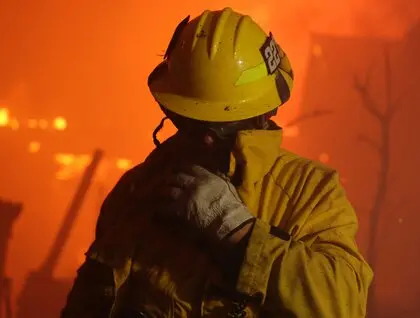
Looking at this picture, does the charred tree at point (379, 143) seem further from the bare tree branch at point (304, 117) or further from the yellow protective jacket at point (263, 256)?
the yellow protective jacket at point (263, 256)

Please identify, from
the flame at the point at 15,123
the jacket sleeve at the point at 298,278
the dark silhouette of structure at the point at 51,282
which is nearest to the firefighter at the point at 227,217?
the jacket sleeve at the point at 298,278

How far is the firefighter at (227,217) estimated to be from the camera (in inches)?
37.2

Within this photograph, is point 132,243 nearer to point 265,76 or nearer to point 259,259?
point 259,259

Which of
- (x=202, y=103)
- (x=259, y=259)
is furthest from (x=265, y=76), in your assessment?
(x=259, y=259)

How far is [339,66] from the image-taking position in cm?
250

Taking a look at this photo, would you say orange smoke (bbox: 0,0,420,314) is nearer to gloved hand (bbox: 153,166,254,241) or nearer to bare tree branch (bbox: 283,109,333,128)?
bare tree branch (bbox: 283,109,333,128)

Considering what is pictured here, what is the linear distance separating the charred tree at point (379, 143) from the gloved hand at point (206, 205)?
1631mm

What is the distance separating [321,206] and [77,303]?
569mm

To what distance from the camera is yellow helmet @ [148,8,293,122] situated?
111cm

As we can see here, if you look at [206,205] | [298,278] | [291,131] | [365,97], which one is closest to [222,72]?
[206,205]

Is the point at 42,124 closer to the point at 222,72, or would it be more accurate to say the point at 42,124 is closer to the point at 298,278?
the point at 222,72

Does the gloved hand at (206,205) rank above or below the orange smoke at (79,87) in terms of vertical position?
below

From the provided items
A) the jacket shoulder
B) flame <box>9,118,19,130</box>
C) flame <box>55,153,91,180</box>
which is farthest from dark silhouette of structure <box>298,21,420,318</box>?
the jacket shoulder

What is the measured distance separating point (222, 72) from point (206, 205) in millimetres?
284
